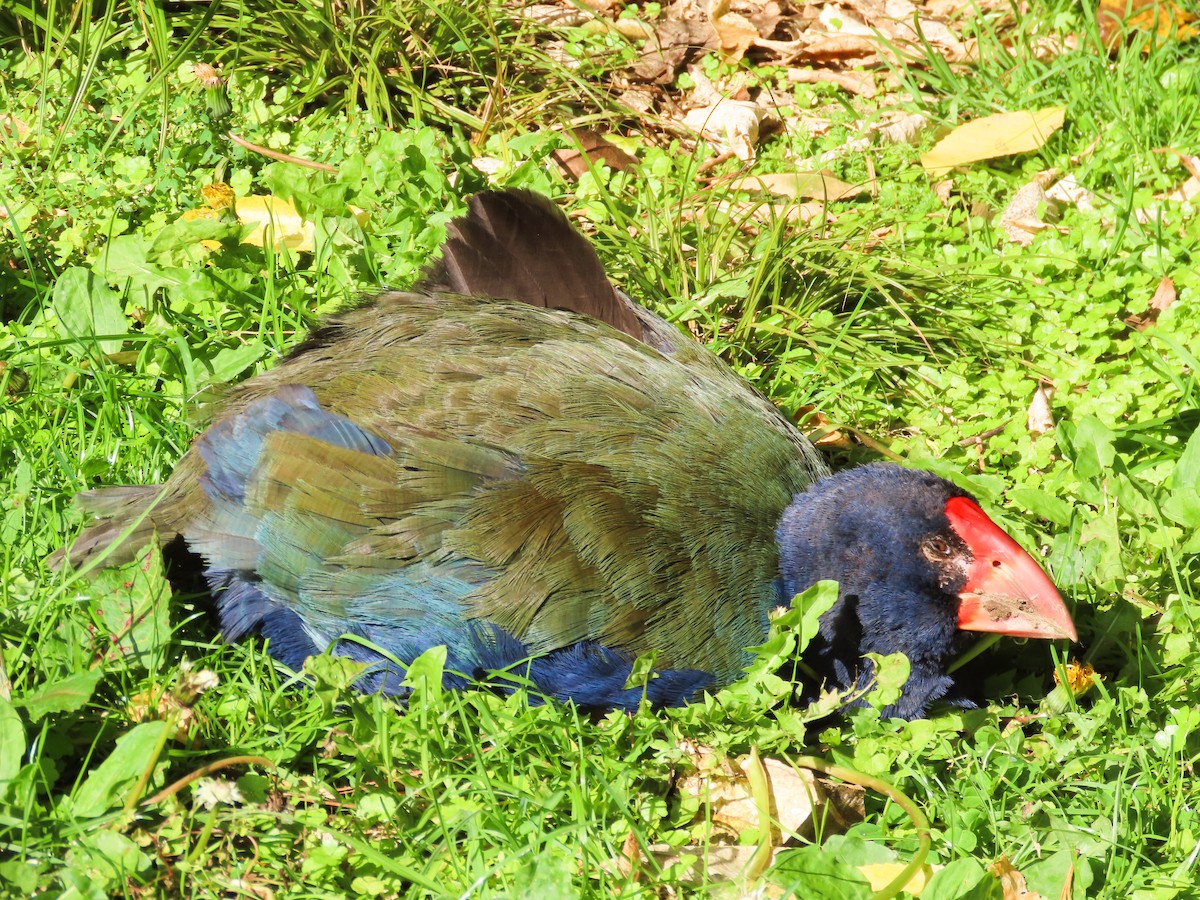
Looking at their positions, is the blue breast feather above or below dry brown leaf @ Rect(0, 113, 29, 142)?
below

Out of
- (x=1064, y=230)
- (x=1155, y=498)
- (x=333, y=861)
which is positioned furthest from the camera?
(x=1064, y=230)

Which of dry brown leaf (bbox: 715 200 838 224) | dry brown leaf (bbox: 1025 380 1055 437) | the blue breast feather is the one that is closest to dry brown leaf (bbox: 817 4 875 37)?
dry brown leaf (bbox: 715 200 838 224)

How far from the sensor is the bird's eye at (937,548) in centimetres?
270

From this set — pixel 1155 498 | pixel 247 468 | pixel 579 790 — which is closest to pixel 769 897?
pixel 579 790

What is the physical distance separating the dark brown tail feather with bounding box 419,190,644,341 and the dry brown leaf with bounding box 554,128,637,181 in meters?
1.03

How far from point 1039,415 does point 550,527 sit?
1731 millimetres

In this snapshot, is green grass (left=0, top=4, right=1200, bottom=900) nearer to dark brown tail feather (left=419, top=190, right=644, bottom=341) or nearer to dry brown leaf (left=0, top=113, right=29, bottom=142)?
dry brown leaf (left=0, top=113, right=29, bottom=142)

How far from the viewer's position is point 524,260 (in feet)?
10.6

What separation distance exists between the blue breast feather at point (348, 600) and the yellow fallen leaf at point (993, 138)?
247 centimetres

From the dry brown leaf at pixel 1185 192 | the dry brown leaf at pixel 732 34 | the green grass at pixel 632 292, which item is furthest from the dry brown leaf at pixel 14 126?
the dry brown leaf at pixel 1185 192

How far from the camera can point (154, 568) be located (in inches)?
98.0

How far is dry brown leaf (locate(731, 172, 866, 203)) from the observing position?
4.14 m

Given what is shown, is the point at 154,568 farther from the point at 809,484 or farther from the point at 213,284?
the point at 809,484

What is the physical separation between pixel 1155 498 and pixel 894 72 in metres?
2.30
